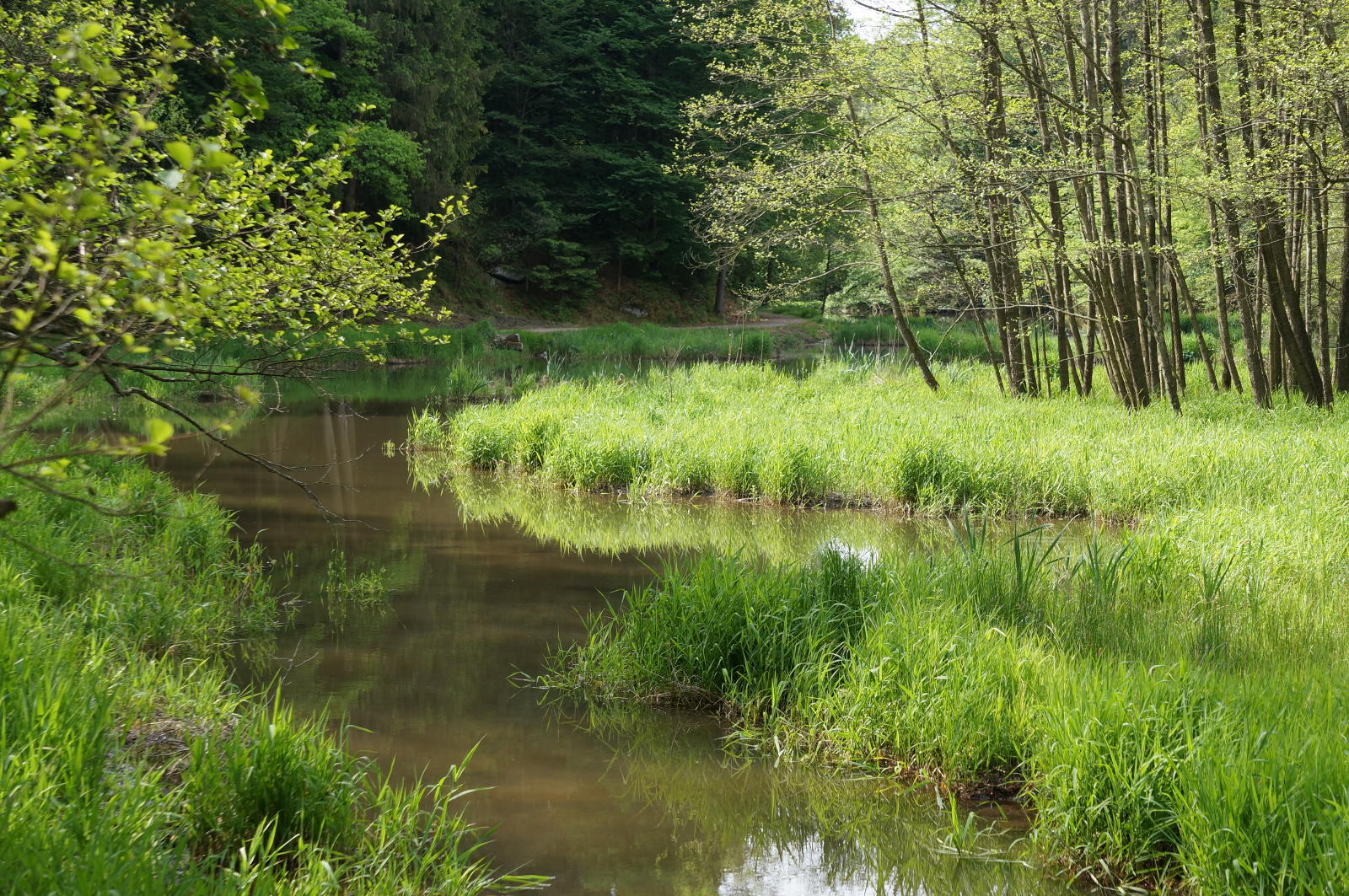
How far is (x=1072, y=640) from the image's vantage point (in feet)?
15.7

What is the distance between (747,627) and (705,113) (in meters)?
9.29

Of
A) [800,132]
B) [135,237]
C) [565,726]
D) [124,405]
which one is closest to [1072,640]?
[565,726]

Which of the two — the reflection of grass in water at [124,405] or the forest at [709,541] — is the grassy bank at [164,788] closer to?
the forest at [709,541]

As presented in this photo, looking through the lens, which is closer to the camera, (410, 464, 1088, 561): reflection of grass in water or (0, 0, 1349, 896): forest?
(0, 0, 1349, 896): forest

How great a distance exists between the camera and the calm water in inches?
Answer: 144

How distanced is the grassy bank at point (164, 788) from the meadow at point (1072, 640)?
1692mm

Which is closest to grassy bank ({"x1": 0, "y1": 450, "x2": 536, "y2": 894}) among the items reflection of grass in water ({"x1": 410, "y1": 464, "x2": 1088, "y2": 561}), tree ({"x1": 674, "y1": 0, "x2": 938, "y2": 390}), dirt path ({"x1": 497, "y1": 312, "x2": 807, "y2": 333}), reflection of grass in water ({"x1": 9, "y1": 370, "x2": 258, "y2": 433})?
reflection of grass in water ({"x1": 410, "y1": 464, "x2": 1088, "y2": 561})

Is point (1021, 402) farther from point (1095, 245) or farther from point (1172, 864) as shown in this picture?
point (1172, 864)

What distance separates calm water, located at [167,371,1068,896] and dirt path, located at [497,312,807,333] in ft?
65.3

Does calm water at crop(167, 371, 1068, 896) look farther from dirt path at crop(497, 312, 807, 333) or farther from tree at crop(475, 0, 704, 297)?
tree at crop(475, 0, 704, 297)

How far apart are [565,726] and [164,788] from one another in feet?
6.33

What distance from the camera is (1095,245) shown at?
11070 mm

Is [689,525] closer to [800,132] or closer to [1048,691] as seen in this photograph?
[1048,691]

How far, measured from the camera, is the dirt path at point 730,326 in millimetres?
30670
